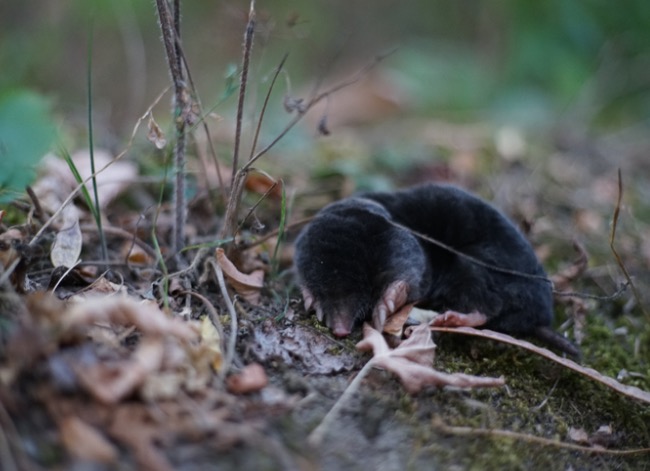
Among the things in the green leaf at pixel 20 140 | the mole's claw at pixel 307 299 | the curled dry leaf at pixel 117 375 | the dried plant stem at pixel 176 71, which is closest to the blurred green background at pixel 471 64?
the green leaf at pixel 20 140

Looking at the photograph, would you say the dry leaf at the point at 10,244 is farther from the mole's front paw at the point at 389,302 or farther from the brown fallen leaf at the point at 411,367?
the mole's front paw at the point at 389,302

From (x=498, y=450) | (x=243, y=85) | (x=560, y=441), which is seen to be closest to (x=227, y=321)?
(x=243, y=85)

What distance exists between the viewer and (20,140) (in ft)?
7.29

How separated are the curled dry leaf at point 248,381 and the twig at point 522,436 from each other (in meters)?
0.56

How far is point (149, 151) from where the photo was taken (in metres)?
3.79

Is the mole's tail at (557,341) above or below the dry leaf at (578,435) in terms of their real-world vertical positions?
above

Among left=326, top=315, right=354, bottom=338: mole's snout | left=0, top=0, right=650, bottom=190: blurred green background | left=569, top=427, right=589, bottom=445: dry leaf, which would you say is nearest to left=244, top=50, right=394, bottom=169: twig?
left=326, top=315, right=354, bottom=338: mole's snout

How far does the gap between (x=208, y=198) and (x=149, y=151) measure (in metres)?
0.87

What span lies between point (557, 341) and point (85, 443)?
189 centimetres

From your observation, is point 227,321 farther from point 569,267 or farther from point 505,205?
point 505,205

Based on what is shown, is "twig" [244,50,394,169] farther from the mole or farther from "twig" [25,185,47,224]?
"twig" [25,185,47,224]

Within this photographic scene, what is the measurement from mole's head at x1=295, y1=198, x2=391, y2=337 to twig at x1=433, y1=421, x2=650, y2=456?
19.8 inches

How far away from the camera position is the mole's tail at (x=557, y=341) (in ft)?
8.59

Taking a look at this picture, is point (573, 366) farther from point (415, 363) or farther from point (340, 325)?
point (340, 325)
